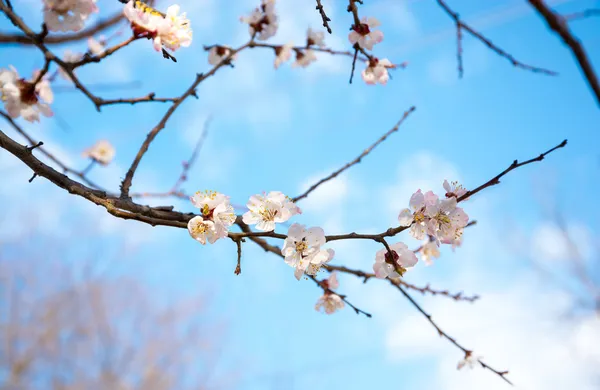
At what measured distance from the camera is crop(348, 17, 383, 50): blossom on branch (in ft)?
4.05

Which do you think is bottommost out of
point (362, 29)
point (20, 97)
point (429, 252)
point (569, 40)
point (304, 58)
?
point (569, 40)

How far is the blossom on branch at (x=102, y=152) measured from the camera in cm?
230

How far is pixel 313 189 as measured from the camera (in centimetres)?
122

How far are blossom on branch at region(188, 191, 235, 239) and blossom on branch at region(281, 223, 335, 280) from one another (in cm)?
12

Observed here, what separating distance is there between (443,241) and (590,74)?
0.54 meters

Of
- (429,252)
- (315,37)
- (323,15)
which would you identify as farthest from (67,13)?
(429,252)

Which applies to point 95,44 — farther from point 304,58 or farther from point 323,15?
point 323,15

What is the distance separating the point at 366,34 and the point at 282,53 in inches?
16.5

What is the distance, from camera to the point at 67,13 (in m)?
0.99

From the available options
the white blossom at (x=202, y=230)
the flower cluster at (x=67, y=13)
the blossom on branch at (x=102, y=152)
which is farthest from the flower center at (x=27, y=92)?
the blossom on branch at (x=102, y=152)

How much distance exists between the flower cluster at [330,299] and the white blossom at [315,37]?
858 millimetres

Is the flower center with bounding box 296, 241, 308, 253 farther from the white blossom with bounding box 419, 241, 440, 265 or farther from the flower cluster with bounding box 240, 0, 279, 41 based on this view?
the flower cluster with bounding box 240, 0, 279, 41

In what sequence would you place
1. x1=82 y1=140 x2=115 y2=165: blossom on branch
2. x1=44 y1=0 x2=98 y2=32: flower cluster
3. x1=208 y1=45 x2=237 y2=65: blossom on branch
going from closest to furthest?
x1=44 y1=0 x2=98 y2=32: flower cluster
x1=208 y1=45 x2=237 y2=65: blossom on branch
x1=82 y1=140 x2=115 y2=165: blossom on branch

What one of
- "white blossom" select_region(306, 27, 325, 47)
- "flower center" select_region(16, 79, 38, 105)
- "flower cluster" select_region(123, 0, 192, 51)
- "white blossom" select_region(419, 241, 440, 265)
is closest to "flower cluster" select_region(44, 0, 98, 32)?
"flower cluster" select_region(123, 0, 192, 51)
